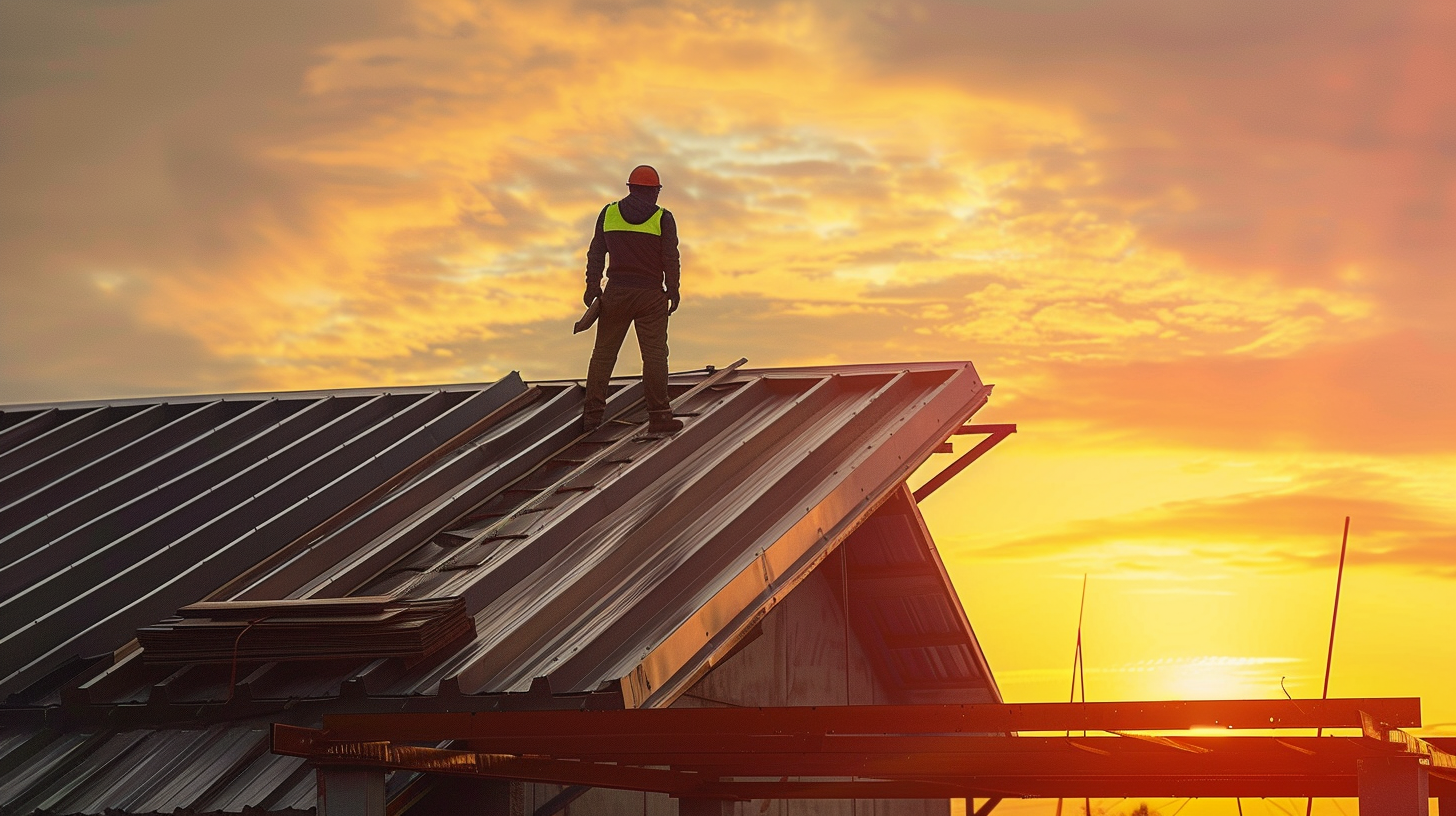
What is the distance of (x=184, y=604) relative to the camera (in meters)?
12.0

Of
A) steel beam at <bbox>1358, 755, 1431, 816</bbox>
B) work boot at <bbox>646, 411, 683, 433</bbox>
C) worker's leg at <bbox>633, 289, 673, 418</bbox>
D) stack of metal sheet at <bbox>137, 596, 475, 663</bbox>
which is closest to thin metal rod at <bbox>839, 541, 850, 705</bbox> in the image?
work boot at <bbox>646, 411, 683, 433</bbox>

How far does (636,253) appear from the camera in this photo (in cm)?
1363

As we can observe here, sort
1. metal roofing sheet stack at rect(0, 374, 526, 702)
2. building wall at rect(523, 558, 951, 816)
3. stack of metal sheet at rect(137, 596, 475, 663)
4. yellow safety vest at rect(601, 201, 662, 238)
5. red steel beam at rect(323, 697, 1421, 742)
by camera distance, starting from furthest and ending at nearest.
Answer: yellow safety vest at rect(601, 201, 662, 238) < building wall at rect(523, 558, 951, 816) < metal roofing sheet stack at rect(0, 374, 526, 702) < stack of metal sheet at rect(137, 596, 475, 663) < red steel beam at rect(323, 697, 1421, 742)

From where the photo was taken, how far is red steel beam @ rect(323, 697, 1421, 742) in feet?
21.5

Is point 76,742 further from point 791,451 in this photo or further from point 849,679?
point 849,679

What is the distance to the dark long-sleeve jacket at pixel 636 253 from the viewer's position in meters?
13.6

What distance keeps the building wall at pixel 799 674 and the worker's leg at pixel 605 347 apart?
284cm

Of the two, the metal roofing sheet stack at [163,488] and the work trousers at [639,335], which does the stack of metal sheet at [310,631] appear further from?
the work trousers at [639,335]

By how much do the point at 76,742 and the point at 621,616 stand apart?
409cm

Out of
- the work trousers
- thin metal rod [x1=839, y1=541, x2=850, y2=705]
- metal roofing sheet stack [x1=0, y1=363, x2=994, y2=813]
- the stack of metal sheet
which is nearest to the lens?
metal roofing sheet stack [x1=0, y1=363, x2=994, y2=813]

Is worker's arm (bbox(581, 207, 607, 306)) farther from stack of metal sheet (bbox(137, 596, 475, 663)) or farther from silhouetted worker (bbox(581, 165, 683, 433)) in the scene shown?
stack of metal sheet (bbox(137, 596, 475, 663))

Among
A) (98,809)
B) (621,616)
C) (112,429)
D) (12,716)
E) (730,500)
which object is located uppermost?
(112,429)

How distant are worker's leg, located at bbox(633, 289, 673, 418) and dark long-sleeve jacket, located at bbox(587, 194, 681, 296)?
0.52ft

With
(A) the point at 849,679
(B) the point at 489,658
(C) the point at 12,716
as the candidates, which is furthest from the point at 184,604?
(A) the point at 849,679
